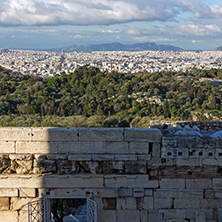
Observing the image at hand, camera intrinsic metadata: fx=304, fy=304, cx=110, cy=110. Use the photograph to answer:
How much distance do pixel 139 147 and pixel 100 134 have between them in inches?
26.0

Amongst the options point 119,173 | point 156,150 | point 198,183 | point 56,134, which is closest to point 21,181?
point 56,134

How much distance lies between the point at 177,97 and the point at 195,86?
18.6 feet

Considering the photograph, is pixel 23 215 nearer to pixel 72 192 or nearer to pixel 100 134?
pixel 72 192

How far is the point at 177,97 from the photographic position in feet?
146

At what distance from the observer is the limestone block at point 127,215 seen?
4848 mm

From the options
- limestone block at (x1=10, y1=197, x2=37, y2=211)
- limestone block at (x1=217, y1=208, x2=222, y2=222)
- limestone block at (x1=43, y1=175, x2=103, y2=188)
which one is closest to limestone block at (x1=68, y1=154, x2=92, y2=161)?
limestone block at (x1=43, y1=175, x2=103, y2=188)

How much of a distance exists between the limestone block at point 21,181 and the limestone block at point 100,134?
94 cm

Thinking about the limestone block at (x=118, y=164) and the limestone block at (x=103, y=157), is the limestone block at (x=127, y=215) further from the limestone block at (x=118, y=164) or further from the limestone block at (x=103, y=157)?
the limestone block at (x=103, y=157)

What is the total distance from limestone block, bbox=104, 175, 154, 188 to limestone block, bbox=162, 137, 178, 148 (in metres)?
0.59

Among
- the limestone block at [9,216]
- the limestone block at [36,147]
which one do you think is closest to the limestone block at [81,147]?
the limestone block at [36,147]

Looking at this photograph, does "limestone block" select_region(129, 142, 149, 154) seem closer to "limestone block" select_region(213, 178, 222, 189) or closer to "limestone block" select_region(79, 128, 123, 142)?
"limestone block" select_region(79, 128, 123, 142)

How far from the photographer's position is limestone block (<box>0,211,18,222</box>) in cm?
490

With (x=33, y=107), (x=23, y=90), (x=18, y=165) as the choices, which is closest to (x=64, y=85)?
(x=23, y=90)

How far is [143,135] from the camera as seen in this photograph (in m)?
4.86
